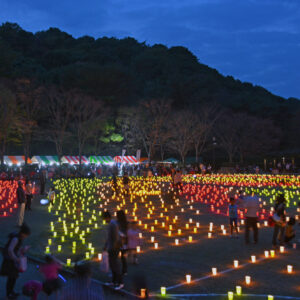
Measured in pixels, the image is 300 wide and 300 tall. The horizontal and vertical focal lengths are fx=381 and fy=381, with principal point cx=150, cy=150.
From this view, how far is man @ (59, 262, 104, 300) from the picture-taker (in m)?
4.31

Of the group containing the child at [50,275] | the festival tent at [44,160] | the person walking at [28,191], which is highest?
the festival tent at [44,160]

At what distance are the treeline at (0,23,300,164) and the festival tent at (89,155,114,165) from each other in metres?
2.05

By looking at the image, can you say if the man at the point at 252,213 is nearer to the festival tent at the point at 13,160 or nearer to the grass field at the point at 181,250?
the grass field at the point at 181,250

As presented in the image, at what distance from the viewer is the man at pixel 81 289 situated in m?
4.31

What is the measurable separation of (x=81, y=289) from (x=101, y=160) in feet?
166

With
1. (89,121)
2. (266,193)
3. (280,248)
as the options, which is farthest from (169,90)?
(280,248)

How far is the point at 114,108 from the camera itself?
62.3m

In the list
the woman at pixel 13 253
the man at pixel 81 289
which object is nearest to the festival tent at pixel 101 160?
the woman at pixel 13 253

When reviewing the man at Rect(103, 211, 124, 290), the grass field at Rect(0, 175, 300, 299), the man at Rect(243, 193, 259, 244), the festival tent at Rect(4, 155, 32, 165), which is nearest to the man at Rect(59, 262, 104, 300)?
the man at Rect(103, 211, 124, 290)

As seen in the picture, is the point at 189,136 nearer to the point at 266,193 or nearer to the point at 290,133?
the point at 290,133

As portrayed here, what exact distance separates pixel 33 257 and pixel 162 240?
3833 millimetres

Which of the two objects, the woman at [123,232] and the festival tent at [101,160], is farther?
the festival tent at [101,160]

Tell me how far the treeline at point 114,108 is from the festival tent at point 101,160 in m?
2.05

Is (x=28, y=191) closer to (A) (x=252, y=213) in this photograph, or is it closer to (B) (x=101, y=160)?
(A) (x=252, y=213)
